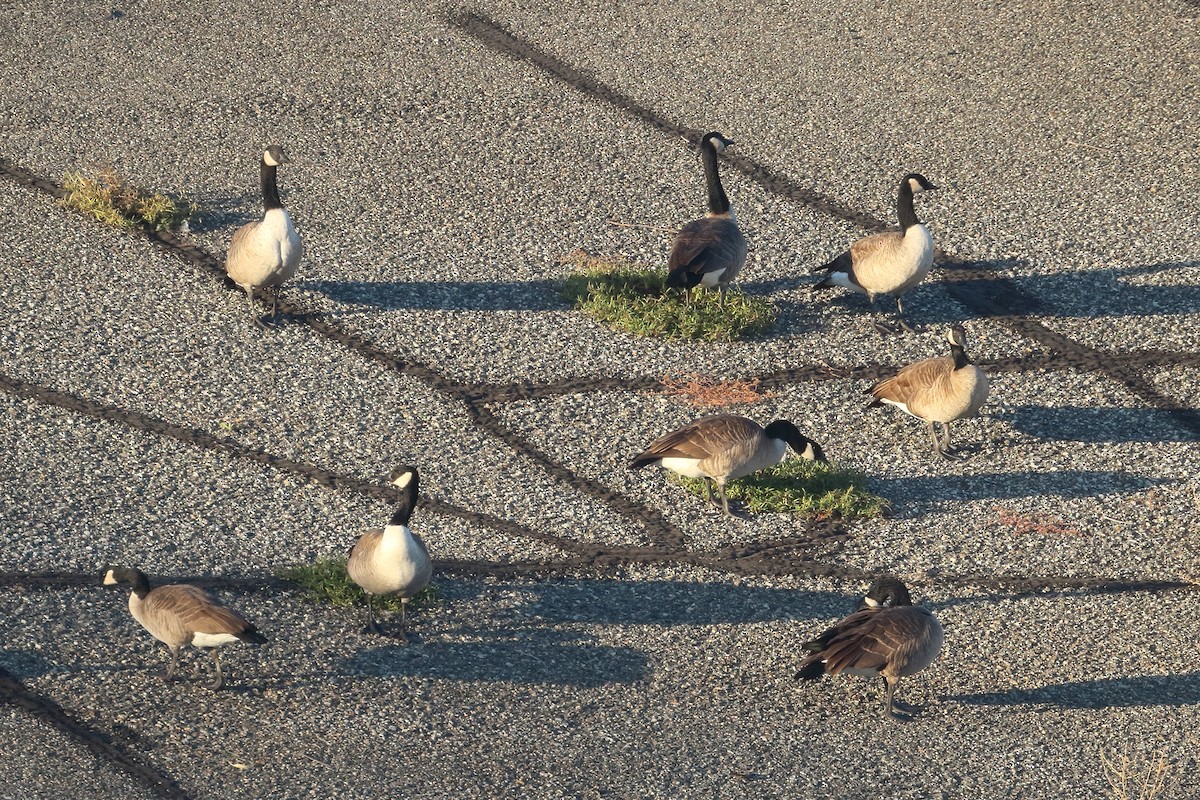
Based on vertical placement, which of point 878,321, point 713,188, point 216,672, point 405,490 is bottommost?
point 216,672

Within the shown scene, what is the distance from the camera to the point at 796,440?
41.7ft

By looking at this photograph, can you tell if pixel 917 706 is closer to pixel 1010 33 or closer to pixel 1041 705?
pixel 1041 705

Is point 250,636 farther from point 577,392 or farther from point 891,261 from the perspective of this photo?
point 891,261

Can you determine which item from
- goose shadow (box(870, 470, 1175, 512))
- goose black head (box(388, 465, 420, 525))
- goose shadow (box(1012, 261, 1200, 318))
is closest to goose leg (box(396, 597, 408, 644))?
goose black head (box(388, 465, 420, 525))

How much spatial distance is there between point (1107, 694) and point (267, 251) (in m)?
8.56

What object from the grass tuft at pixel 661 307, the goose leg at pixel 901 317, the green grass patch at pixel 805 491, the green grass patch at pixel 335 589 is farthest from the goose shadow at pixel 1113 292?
the green grass patch at pixel 335 589

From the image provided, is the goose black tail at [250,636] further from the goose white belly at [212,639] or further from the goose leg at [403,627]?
the goose leg at [403,627]

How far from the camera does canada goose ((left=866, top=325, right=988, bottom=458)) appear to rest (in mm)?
13344

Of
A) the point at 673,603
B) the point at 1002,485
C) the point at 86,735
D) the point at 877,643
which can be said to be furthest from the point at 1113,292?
the point at 86,735

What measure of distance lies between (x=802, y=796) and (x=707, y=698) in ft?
3.85

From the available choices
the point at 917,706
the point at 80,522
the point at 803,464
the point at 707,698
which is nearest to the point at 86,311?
the point at 80,522

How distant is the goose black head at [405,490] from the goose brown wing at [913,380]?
4.88 m

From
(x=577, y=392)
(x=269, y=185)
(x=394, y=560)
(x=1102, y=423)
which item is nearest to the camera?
(x=394, y=560)

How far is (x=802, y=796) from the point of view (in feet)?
30.4
